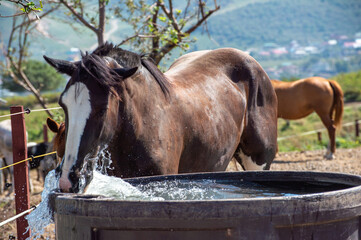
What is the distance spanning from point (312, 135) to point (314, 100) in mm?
5195

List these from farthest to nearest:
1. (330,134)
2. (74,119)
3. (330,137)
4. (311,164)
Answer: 1. (330,134)
2. (330,137)
3. (311,164)
4. (74,119)

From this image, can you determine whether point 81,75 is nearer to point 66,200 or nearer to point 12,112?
point 66,200

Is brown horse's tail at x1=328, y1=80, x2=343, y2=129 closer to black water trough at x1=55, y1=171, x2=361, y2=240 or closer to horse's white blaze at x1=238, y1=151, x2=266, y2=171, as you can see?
horse's white blaze at x1=238, y1=151, x2=266, y2=171

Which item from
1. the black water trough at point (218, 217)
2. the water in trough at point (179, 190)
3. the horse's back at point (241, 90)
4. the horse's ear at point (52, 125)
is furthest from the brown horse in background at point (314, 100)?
the black water trough at point (218, 217)

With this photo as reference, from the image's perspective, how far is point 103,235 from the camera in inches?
56.8

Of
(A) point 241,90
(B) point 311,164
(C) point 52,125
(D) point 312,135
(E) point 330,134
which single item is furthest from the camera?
(D) point 312,135

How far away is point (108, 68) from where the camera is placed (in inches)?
107

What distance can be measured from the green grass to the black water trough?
1116 centimetres

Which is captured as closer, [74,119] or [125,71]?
[74,119]

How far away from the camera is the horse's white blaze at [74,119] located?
7.89 feet

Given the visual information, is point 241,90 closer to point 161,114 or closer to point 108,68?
point 161,114

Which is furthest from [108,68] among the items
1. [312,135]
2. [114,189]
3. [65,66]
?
[312,135]

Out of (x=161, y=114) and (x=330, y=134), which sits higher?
(x=161, y=114)

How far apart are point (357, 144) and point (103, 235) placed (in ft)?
39.8
